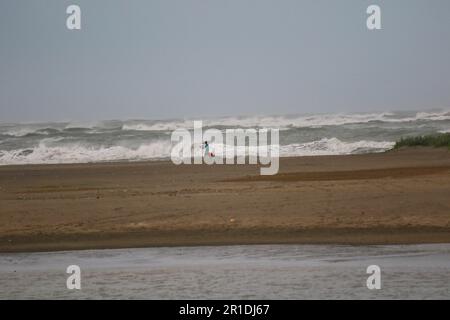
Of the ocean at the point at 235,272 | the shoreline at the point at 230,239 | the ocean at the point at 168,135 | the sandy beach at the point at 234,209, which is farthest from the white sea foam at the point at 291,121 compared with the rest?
the ocean at the point at 235,272

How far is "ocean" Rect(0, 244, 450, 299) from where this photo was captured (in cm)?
888

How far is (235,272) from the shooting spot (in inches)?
392

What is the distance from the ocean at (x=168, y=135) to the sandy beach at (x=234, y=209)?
11552mm

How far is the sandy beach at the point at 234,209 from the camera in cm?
1253

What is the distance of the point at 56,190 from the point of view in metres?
18.7

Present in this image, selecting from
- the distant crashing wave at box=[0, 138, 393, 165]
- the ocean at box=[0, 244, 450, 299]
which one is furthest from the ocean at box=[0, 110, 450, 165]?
the ocean at box=[0, 244, 450, 299]

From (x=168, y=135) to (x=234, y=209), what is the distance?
26070 mm

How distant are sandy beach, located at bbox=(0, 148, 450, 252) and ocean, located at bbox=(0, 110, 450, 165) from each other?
37.9ft

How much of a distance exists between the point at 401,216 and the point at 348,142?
822 inches

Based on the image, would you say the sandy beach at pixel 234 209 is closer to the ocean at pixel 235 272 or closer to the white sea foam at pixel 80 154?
the ocean at pixel 235 272

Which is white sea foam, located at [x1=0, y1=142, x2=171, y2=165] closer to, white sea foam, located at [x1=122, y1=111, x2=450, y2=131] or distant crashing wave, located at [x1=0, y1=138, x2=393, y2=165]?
distant crashing wave, located at [x1=0, y1=138, x2=393, y2=165]

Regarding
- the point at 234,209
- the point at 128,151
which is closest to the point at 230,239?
the point at 234,209
